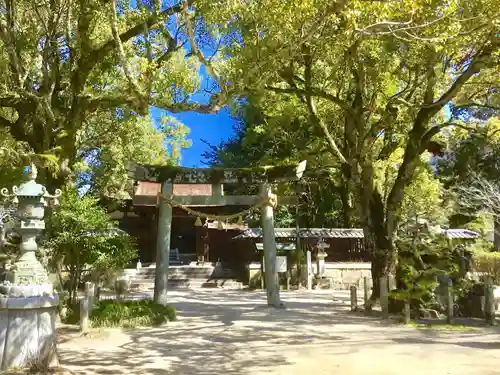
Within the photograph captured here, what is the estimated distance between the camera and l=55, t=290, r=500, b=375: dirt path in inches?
261

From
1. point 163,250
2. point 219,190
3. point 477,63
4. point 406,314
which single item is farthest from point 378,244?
point 163,250

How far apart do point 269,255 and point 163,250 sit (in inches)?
116

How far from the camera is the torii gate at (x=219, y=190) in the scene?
12859 millimetres

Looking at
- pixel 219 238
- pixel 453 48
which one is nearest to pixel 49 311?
pixel 453 48

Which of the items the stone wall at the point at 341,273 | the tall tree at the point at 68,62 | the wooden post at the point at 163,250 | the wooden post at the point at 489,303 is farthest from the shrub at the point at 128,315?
the stone wall at the point at 341,273

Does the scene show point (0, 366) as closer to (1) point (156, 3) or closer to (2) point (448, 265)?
(1) point (156, 3)

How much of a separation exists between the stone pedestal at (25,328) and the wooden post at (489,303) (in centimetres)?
932

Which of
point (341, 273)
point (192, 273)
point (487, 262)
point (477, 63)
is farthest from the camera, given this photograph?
point (192, 273)

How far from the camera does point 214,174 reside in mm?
13602

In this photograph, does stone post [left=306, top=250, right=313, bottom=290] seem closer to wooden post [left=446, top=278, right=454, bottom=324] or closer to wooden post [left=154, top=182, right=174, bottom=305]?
wooden post [left=154, top=182, right=174, bottom=305]

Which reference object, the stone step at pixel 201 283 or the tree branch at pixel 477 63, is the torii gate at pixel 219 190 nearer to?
the tree branch at pixel 477 63

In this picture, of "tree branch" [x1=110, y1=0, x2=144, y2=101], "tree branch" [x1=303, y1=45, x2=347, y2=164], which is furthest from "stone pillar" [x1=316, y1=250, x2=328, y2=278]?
"tree branch" [x1=110, y1=0, x2=144, y2=101]

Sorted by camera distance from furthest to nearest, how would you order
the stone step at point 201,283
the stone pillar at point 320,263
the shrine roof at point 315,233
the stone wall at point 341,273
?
the shrine roof at point 315,233 < the stone step at point 201,283 < the stone wall at point 341,273 < the stone pillar at point 320,263

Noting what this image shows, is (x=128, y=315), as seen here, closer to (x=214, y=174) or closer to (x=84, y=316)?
(x=84, y=316)
